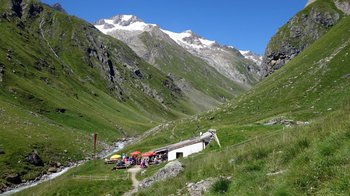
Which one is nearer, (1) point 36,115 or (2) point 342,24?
(2) point 342,24

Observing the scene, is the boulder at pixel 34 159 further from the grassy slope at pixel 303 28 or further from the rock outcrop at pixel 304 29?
the grassy slope at pixel 303 28

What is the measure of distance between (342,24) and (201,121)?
4355 cm

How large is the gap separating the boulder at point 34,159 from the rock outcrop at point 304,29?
85.1 meters

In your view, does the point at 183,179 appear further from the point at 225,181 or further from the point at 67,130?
the point at 67,130

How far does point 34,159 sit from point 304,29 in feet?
317

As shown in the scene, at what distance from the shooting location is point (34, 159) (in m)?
82.6

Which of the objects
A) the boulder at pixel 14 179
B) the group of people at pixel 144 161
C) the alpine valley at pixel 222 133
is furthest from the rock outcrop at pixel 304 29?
the boulder at pixel 14 179

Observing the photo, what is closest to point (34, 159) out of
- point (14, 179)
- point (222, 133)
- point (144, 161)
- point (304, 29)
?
point (14, 179)

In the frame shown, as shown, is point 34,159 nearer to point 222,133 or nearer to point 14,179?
point 14,179

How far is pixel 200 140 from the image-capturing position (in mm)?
56375

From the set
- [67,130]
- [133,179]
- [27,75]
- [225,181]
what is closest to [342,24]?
[133,179]

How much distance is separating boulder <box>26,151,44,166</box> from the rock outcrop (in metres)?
85.1

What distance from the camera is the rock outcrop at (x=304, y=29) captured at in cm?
13062

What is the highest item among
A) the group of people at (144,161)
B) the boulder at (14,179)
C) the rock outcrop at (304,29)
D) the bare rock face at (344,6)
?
the bare rock face at (344,6)
